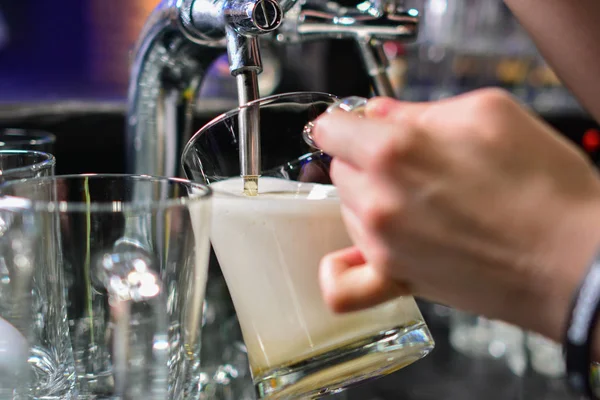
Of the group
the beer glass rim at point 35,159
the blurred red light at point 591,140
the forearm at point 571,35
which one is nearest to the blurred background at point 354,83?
the blurred red light at point 591,140

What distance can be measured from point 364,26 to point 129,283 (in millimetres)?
405

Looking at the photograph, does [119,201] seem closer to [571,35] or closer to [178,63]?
[178,63]

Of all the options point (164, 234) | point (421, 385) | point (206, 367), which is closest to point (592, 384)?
point (164, 234)

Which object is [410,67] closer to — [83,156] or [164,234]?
[83,156]

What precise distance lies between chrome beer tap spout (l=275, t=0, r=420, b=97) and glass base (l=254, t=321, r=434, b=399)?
1.08 ft

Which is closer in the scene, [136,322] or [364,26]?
[136,322]

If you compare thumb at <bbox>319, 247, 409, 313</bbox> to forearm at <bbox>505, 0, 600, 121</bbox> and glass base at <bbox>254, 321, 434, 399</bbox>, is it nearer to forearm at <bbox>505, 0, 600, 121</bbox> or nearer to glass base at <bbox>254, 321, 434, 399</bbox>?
glass base at <bbox>254, 321, 434, 399</bbox>

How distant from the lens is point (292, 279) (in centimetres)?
38

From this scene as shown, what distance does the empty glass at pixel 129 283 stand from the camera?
12.3 inches

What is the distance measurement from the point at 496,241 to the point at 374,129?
0.08 m

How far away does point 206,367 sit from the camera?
25.5 inches

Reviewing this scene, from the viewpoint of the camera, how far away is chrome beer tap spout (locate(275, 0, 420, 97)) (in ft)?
2.06

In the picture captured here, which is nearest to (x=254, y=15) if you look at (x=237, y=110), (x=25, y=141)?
(x=237, y=110)

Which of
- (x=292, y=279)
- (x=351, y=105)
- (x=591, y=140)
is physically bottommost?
(x=591, y=140)
